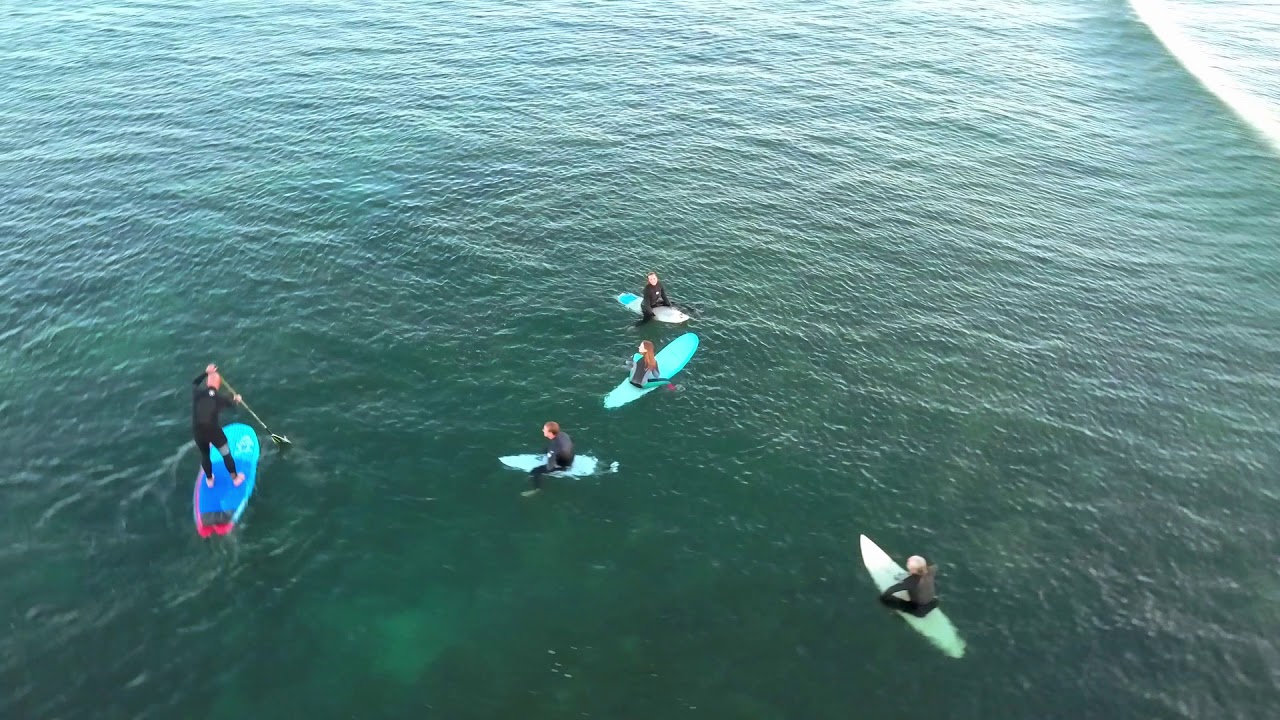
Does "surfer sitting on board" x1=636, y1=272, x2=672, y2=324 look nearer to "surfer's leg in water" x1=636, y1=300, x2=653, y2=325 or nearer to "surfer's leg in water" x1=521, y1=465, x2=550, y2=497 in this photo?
"surfer's leg in water" x1=636, y1=300, x2=653, y2=325

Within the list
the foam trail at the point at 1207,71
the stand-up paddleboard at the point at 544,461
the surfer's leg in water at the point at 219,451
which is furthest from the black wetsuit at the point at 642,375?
the foam trail at the point at 1207,71

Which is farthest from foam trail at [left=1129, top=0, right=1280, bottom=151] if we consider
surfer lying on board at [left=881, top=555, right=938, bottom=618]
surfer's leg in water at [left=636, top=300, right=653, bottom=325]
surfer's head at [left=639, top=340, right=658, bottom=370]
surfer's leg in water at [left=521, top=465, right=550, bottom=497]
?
surfer's leg in water at [left=521, top=465, right=550, bottom=497]

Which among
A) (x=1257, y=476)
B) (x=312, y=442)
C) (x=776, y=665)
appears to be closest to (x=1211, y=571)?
(x=1257, y=476)

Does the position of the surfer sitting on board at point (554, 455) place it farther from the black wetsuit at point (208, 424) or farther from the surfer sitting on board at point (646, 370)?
the black wetsuit at point (208, 424)

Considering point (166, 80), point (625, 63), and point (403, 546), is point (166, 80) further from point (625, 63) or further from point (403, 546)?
point (403, 546)

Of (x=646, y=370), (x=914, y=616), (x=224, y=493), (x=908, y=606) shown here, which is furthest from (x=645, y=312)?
(x=224, y=493)

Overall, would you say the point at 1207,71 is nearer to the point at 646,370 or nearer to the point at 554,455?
the point at 646,370
